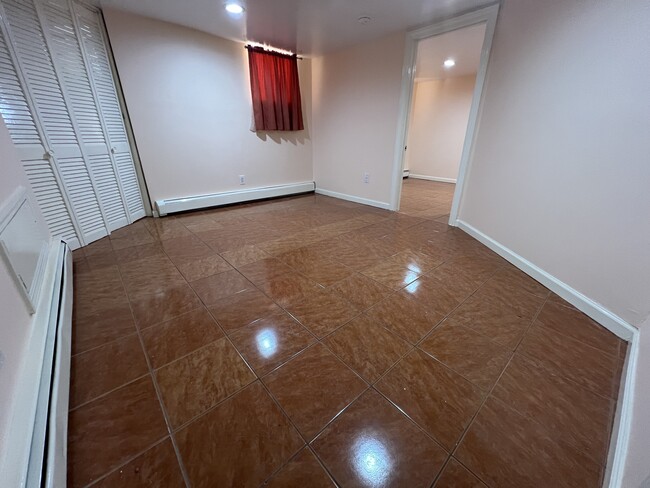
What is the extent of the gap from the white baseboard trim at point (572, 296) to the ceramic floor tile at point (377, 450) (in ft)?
4.25

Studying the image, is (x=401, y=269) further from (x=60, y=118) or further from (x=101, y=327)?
(x=60, y=118)

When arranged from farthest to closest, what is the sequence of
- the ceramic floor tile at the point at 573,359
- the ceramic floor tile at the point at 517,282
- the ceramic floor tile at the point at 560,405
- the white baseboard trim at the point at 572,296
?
1. the ceramic floor tile at the point at 517,282
2. the white baseboard trim at the point at 572,296
3. the ceramic floor tile at the point at 573,359
4. the ceramic floor tile at the point at 560,405

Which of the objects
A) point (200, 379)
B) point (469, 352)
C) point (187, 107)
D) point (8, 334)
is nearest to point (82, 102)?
point (187, 107)

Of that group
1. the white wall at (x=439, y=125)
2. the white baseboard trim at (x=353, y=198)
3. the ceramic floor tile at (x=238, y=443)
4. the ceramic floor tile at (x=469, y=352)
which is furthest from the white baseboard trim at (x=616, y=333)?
the white wall at (x=439, y=125)

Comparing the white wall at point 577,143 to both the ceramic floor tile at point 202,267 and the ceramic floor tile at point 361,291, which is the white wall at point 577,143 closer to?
the ceramic floor tile at point 361,291

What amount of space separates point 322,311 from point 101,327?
1.23 m

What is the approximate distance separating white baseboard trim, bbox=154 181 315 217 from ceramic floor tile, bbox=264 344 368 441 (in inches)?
115

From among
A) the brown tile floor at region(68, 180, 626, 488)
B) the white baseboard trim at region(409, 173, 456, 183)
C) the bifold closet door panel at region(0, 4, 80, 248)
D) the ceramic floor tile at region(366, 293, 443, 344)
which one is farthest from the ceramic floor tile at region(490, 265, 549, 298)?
the white baseboard trim at region(409, 173, 456, 183)

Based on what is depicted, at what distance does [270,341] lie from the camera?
4.37 ft

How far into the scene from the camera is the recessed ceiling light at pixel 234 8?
7.70ft

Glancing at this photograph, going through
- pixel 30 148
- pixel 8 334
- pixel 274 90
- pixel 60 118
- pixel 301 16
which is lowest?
pixel 8 334

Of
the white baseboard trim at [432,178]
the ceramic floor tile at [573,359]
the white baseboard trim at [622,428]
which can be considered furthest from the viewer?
the white baseboard trim at [432,178]

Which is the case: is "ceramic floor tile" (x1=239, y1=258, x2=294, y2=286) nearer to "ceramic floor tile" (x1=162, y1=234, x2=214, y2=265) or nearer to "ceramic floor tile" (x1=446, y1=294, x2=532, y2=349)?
"ceramic floor tile" (x1=162, y1=234, x2=214, y2=265)

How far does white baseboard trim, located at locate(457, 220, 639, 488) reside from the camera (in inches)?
31.8
